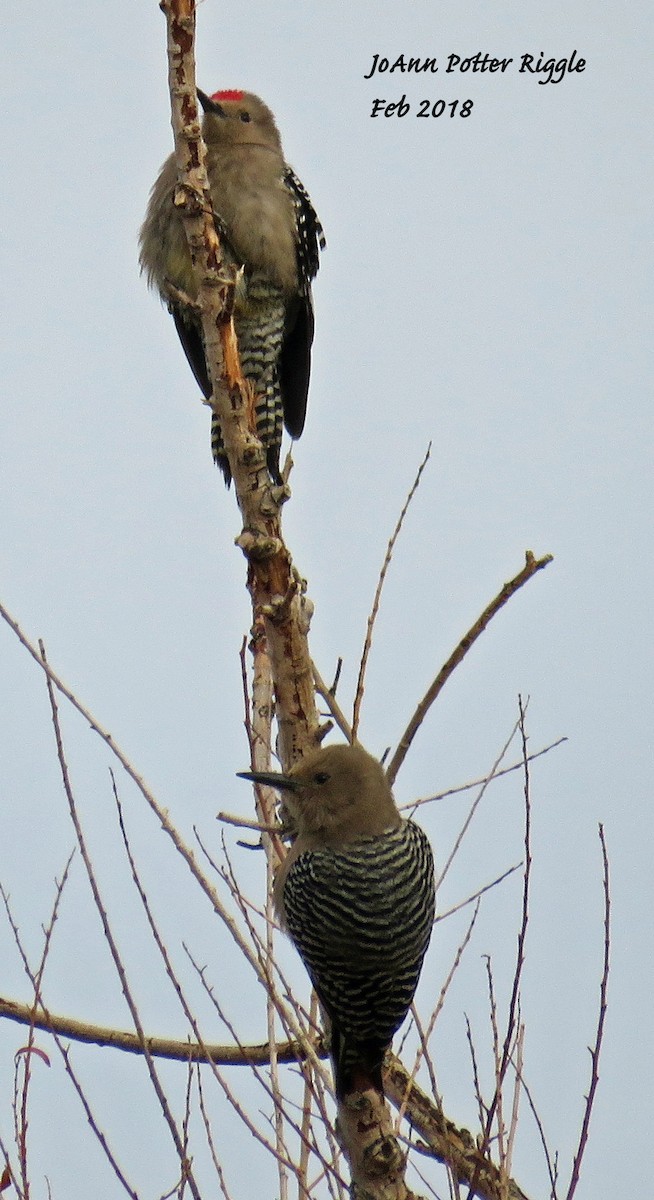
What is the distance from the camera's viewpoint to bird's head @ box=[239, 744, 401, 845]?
404 cm

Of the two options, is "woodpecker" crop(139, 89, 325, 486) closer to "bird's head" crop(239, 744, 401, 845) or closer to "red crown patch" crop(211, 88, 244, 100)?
"red crown patch" crop(211, 88, 244, 100)

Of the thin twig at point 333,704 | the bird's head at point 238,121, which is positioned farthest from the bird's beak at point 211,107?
the thin twig at point 333,704

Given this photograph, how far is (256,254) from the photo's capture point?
6.34 m

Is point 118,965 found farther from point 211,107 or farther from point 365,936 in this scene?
point 211,107

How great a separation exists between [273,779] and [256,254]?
10.3 ft

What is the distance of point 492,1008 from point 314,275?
3.96 meters

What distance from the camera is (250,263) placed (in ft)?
20.9

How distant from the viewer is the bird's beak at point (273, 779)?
12.6 feet

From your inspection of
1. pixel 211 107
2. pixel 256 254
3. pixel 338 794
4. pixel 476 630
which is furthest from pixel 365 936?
pixel 211 107

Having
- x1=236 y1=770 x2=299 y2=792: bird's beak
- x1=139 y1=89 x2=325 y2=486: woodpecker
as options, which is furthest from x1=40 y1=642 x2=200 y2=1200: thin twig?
x1=139 y1=89 x2=325 y2=486: woodpecker

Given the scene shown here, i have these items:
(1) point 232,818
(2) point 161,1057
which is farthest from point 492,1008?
(2) point 161,1057

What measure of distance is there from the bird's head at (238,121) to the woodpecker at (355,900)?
3609 millimetres

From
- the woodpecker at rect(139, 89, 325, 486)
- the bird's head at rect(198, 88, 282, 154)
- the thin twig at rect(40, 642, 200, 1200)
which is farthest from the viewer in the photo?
the bird's head at rect(198, 88, 282, 154)

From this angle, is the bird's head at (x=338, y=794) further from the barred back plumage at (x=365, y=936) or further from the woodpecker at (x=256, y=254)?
the woodpecker at (x=256, y=254)
